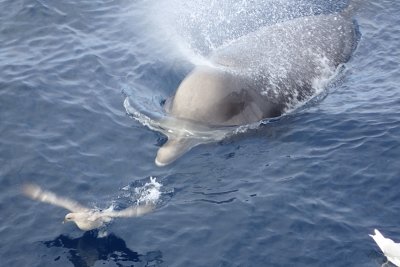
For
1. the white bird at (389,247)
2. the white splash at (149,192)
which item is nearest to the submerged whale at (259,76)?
the white splash at (149,192)

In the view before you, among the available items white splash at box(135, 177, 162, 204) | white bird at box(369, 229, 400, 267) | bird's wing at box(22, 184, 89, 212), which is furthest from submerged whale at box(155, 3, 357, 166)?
white bird at box(369, 229, 400, 267)

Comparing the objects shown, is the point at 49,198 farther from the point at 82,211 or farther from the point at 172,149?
the point at 172,149

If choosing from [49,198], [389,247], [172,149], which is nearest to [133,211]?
[49,198]

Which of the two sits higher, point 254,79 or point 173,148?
point 254,79

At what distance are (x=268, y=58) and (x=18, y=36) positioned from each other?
32.0 ft

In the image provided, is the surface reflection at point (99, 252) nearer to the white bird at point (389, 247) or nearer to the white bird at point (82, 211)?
the white bird at point (82, 211)

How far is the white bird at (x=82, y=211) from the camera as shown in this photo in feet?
45.8

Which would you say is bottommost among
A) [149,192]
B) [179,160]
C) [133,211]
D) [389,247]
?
[389,247]

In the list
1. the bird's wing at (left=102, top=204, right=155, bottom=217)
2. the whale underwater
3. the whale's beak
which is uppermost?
the whale underwater

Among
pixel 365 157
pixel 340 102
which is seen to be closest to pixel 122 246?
pixel 365 157

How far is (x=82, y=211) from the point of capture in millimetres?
14516

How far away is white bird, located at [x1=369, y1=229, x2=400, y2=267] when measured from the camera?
12.7m

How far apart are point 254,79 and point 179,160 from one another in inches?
155

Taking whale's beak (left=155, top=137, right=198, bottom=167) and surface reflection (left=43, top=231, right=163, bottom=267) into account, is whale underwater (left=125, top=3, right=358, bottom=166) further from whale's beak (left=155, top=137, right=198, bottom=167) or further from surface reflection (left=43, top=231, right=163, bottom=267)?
surface reflection (left=43, top=231, right=163, bottom=267)
